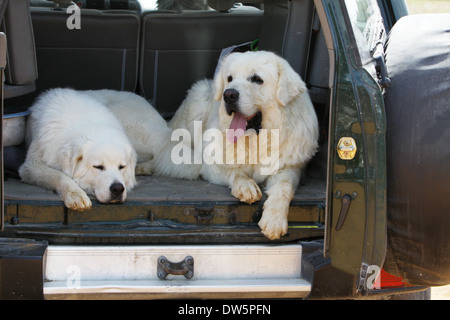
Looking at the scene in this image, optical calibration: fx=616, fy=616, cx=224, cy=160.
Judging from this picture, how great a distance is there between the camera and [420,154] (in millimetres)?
2461

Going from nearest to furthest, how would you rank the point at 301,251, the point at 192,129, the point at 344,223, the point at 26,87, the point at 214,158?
the point at 344,223 < the point at 301,251 < the point at 26,87 < the point at 214,158 < the point at 192,129

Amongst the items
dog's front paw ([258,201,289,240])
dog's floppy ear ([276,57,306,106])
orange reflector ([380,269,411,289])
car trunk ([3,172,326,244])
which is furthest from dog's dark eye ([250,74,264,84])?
orange reflector ([380,269,411,289])

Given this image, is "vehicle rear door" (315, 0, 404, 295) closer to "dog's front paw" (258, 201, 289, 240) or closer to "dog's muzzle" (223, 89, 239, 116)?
"dog's front paw" (258, 201, 289, 240)

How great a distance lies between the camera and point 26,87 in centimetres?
336

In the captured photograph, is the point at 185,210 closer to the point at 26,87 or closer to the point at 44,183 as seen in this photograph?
the point at 44,183

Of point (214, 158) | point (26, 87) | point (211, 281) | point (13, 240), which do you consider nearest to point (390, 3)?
point (214, 158)

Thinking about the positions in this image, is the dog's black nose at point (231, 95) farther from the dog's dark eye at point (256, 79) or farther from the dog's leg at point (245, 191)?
the dog's leg at point (245, 191)

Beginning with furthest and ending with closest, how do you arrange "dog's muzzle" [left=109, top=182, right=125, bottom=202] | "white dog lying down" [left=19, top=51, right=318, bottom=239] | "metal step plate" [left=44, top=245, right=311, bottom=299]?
"white dog lying down" [left=19, top=51, right=318, bottom=239]
"dog's muzzle" [left=109, top=182, right=125, bottom=202]
"metal step plate" [left=44, top=245, right=311, bottom=299]

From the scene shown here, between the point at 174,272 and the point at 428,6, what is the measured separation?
55.6ft

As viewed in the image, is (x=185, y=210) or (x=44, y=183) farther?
(x=44, y=183)

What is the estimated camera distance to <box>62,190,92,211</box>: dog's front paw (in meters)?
2.94

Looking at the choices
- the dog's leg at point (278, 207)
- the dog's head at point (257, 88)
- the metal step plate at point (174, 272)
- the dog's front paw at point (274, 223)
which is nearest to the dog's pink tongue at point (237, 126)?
the dog's head at point (257, 88)
